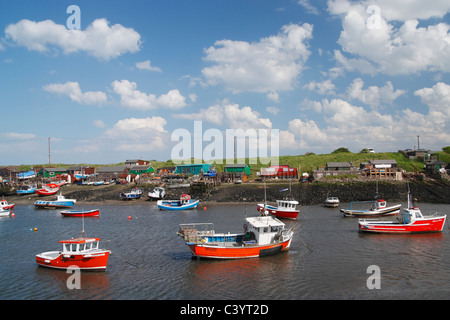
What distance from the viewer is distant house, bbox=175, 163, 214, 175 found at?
91.4m

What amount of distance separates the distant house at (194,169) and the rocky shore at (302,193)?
15.9 metres

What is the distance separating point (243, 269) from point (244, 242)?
319cm

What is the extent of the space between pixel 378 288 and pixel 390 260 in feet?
21.8

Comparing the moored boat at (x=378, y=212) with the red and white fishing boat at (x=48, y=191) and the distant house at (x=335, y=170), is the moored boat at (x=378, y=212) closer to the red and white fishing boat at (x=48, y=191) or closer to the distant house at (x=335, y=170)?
the distant house at (x=335, y=170)

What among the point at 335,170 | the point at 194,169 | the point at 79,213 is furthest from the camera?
the point at 194,169

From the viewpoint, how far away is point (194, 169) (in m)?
92.4

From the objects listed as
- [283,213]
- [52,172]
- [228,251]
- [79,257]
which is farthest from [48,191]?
[228,251]

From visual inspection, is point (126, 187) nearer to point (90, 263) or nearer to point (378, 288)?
point (90, 263)

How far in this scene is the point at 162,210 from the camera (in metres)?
57.4

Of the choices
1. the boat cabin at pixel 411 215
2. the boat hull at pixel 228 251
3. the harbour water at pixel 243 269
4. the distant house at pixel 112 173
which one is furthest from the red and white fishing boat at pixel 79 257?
the distant house at pixel 112 173

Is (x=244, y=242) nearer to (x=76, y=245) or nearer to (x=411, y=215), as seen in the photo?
(x=76, y=245)

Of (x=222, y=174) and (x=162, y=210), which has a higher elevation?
(x=222, y=174)
